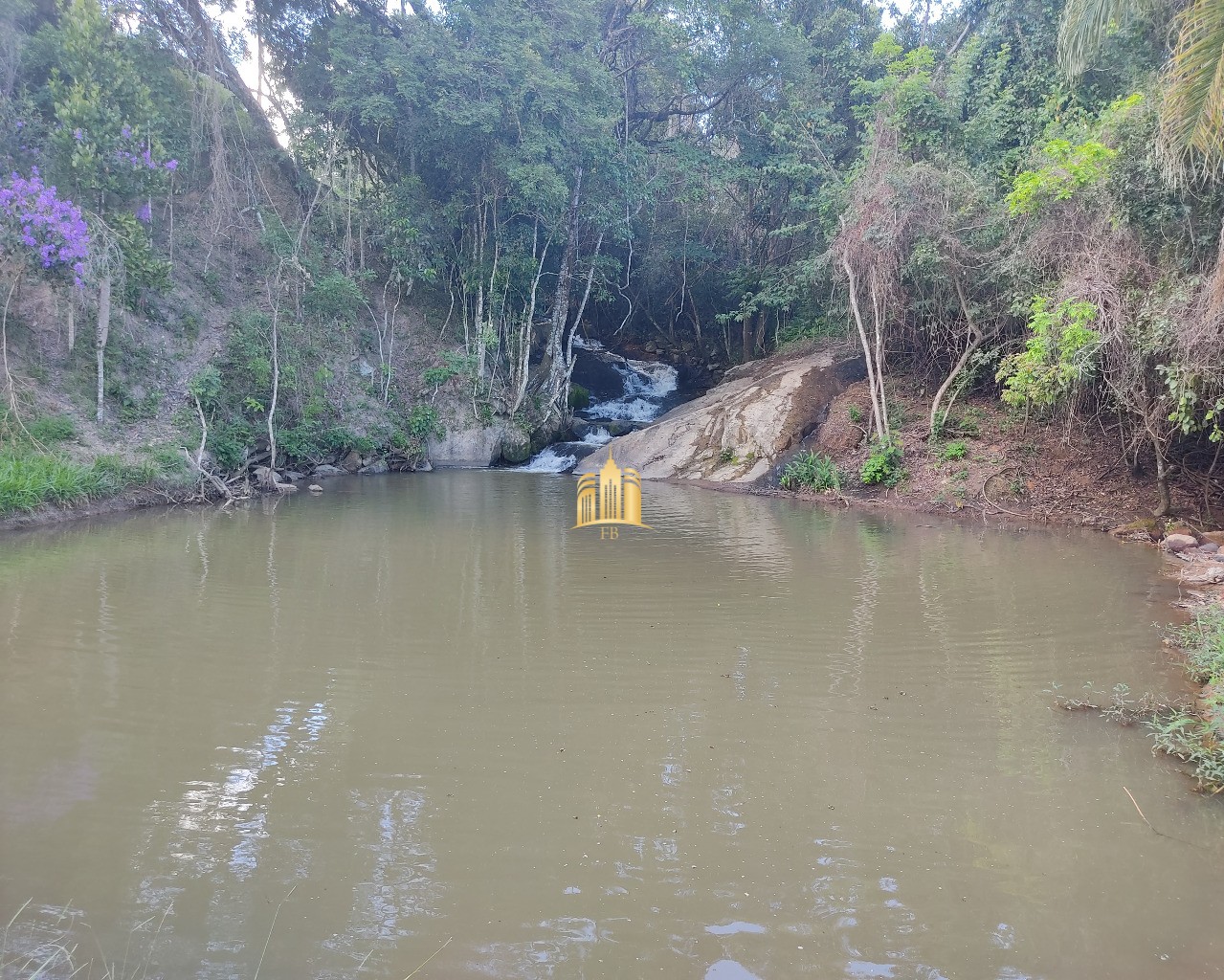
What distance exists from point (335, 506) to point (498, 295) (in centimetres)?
859

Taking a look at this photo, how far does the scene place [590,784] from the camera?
3670 millimetres

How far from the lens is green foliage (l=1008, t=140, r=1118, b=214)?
977cm

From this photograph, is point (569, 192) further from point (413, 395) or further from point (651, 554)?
point (651, 554)

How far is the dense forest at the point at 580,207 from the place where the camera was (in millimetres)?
9836

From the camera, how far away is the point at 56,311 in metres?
13.5

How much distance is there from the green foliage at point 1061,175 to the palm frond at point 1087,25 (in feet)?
3.17

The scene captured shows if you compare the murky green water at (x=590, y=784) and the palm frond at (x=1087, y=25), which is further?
the palm frond at (x=1087, y=25)

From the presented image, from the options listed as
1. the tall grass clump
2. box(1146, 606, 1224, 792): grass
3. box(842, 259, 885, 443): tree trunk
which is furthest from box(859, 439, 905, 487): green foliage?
the tall grass clump

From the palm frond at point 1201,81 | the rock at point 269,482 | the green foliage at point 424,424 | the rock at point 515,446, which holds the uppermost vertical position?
the palm frond at point 1201,81

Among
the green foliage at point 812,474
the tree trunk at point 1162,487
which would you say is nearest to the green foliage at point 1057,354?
the tree trunk at point 1162,487

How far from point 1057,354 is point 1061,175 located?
227 cm

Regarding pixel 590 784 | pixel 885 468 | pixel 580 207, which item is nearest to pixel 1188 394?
pixel 885 468

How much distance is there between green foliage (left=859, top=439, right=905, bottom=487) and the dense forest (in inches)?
11.9

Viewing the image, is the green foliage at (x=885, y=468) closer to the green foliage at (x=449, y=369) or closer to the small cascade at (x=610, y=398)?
the small cascade at (x=610, y=398)
